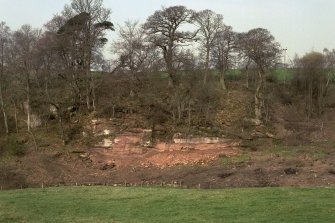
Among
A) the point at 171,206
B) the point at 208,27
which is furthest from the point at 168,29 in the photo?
the point at 171,206

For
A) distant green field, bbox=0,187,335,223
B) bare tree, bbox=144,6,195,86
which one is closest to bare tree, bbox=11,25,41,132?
bare tree, bbox=144,6,195,86

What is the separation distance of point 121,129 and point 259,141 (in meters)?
14.7

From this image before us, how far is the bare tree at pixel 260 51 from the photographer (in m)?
53.6

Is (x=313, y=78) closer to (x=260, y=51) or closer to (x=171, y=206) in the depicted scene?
(x=260, y=51)

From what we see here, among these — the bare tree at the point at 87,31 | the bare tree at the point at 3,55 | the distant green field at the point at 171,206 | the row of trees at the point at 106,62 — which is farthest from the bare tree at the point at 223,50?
the distant green field at the point at 171,206

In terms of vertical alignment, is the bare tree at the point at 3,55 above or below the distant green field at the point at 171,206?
above

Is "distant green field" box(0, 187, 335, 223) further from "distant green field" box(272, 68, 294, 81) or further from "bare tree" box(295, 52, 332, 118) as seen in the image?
"distant green field" box(272, 68, 294, 81)

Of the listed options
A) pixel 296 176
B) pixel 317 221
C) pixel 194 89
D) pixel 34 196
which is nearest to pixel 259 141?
pixel 194 89

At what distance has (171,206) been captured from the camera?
73.9 ft

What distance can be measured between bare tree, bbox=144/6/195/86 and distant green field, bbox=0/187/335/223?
30.9m

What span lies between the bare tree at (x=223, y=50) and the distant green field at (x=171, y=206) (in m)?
35.8

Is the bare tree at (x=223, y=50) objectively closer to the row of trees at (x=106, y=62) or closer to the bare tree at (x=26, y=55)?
the row of trees at (x=106, y=62)

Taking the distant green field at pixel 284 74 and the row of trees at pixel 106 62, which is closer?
the row of trees at pixel 106 62

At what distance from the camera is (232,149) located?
157 feet
